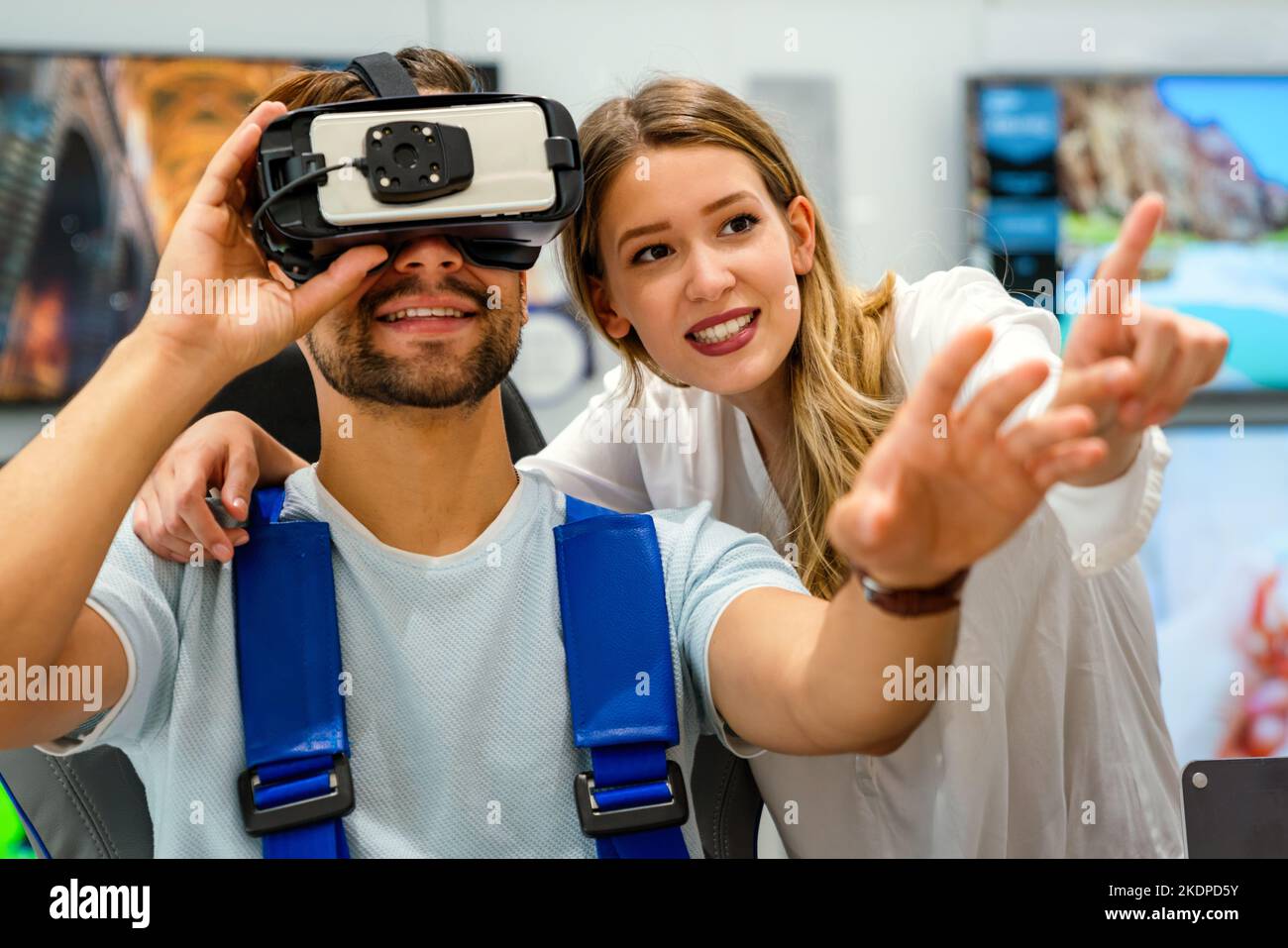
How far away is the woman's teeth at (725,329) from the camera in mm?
1437

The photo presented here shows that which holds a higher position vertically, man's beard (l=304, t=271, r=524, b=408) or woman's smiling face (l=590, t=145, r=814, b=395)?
woman's smiling face (l=590, t=145, r=814, b=395)

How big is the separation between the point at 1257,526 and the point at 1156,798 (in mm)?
2033

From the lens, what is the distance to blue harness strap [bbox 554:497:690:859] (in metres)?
1.14

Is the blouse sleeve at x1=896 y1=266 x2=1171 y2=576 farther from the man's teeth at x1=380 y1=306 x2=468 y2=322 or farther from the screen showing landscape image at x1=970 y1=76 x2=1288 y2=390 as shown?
the screen showing landscape image at x1=970 y1=76 x2=1288 y2=390

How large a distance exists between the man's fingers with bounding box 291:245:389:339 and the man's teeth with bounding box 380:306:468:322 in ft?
0.27

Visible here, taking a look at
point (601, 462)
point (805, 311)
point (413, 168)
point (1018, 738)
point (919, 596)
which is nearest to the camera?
point (919, 596)

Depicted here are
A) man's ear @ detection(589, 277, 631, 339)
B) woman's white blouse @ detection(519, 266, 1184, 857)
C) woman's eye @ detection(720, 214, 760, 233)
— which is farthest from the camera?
man's ear @ detection(589, 277, 631, 339)

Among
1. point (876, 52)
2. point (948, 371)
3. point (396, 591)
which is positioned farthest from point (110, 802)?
point (876, 52)

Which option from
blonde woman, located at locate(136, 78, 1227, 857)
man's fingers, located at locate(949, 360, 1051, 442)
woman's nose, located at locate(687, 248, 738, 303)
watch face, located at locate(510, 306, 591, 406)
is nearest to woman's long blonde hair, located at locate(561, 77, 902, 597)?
blonde woman, located at locate(136, 78, 1227, 857)

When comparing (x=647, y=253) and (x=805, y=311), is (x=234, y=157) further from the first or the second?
(x=805, y=311)

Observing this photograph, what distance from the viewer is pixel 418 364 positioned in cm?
124

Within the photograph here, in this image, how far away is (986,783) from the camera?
1342 mm

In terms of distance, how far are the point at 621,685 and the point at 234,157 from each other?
0.61m
